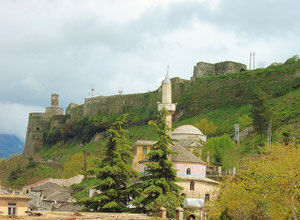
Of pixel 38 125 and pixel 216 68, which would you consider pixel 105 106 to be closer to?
pixel 38 125

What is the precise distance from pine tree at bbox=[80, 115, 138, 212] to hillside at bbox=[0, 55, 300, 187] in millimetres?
15906

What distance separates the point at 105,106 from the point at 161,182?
2632 inches

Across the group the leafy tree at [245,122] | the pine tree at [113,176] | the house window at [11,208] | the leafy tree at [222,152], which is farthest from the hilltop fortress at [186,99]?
the house window at [11,208]

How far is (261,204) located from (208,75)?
5909 centimetres

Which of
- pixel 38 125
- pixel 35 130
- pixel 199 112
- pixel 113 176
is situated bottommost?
pixel 113 176

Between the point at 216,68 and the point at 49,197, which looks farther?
the point at 216,68

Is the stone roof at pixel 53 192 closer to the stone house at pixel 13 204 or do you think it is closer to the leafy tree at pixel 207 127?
the stone house at pixel 13 204

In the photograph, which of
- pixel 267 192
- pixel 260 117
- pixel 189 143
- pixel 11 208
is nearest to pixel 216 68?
pixel 260 117

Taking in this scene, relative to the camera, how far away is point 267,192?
2094cm

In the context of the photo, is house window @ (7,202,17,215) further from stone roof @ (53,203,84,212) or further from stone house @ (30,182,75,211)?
stone house @ (30,182,75,211)

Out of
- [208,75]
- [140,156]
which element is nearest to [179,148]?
[140,156]

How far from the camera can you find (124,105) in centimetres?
8981

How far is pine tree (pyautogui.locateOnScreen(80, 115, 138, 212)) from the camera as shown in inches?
1122

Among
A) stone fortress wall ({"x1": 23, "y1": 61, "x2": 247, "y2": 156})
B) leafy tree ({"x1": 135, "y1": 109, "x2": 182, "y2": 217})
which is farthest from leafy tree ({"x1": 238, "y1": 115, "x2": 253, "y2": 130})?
leafy tree ({"x1": 135, "y1": 109, "x2": 182, "y2": 217})
